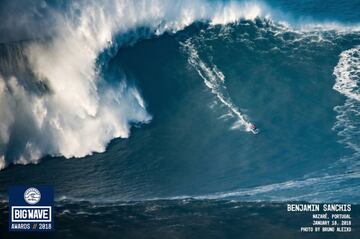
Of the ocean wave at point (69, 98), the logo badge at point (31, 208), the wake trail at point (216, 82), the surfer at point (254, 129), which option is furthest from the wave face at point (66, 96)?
the surfer at point (254, 129)

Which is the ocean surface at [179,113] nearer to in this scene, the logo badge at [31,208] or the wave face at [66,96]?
the wave face at [66,96]

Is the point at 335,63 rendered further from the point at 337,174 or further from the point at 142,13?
the point at 142,13

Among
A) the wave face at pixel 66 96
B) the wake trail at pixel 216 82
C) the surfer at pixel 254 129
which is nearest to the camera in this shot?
the wave face at pixel 66 96

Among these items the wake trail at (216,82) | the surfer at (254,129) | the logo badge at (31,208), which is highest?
the wake trail at (216,82)

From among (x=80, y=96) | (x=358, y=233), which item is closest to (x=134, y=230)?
(x=80, y=96)

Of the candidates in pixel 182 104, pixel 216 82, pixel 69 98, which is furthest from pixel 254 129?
pixel 69 98

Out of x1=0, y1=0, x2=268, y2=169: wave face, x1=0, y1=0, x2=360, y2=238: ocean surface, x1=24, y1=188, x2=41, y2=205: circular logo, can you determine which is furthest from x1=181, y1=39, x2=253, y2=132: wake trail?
x1=24, y1=188, x2=41, y2=205: circular logo
